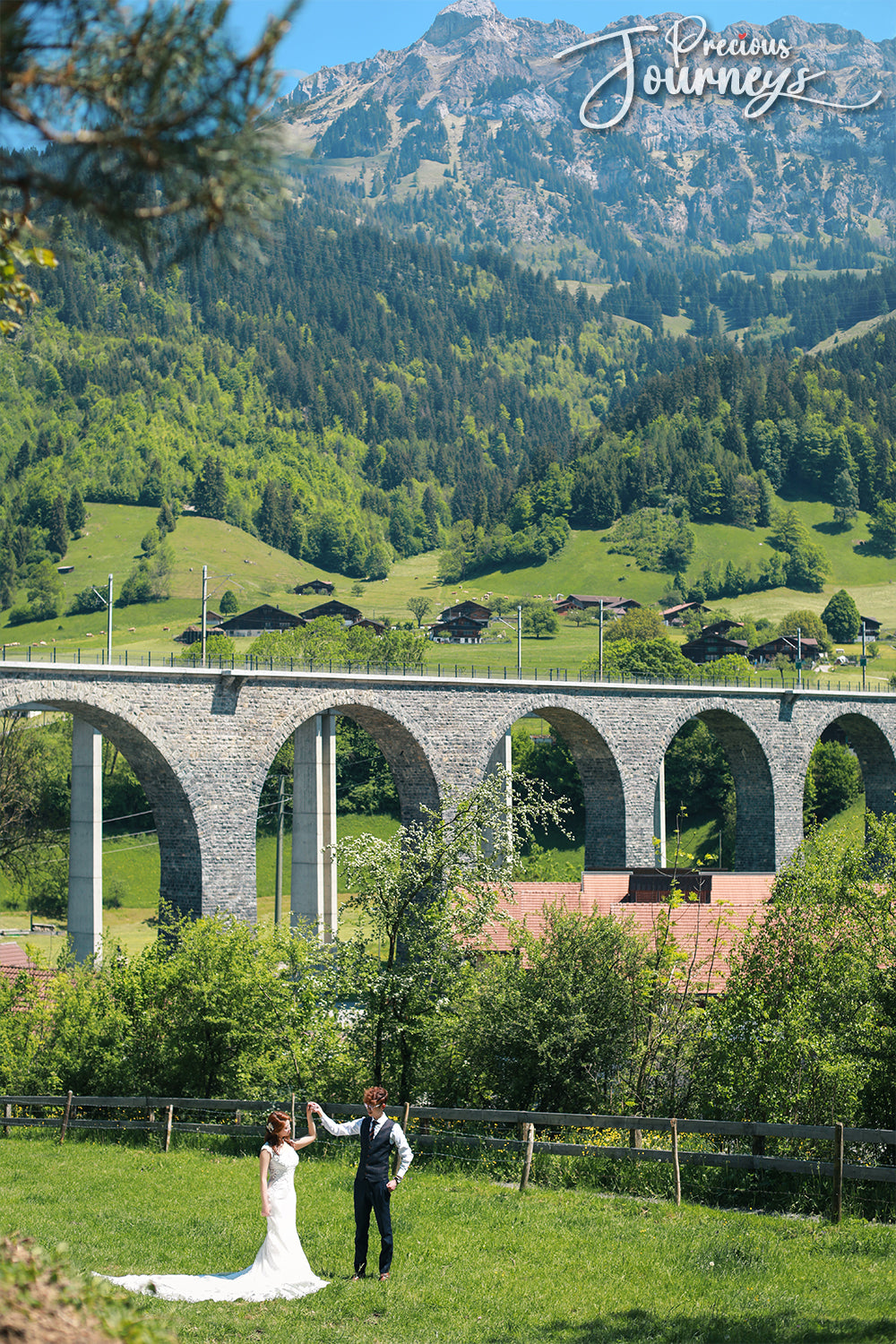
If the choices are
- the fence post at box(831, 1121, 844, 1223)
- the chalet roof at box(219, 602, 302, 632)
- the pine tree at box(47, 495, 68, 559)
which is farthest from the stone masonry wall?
the pine tree at box(47, 495, 68, 559)

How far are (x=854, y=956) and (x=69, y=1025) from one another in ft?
44.3

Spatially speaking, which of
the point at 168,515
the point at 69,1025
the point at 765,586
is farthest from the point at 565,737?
the point at 168,515

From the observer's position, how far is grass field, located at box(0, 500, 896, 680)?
5364 inches

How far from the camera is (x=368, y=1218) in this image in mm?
11594

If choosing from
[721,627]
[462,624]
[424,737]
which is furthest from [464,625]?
[424,737]

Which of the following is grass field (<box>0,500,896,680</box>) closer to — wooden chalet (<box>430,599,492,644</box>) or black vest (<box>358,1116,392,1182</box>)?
wooden chalet (<box>430,599,492,644</box>)

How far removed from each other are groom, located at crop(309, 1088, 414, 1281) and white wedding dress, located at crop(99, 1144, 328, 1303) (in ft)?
1.78

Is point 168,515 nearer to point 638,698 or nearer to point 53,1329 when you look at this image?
point 638,698

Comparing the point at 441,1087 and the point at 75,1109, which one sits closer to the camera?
the point at 441,1087

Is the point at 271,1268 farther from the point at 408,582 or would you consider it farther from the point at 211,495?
the point at 211,495

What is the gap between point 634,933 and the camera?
2127 cm

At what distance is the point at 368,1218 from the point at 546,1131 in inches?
262

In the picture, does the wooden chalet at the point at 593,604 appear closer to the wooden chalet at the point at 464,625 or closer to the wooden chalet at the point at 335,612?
the wooden chalet at the point at 464,625

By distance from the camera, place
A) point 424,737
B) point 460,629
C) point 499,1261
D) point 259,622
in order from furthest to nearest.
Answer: point 259,622 < point 460,629 < point 424,737 < point 499,1261
